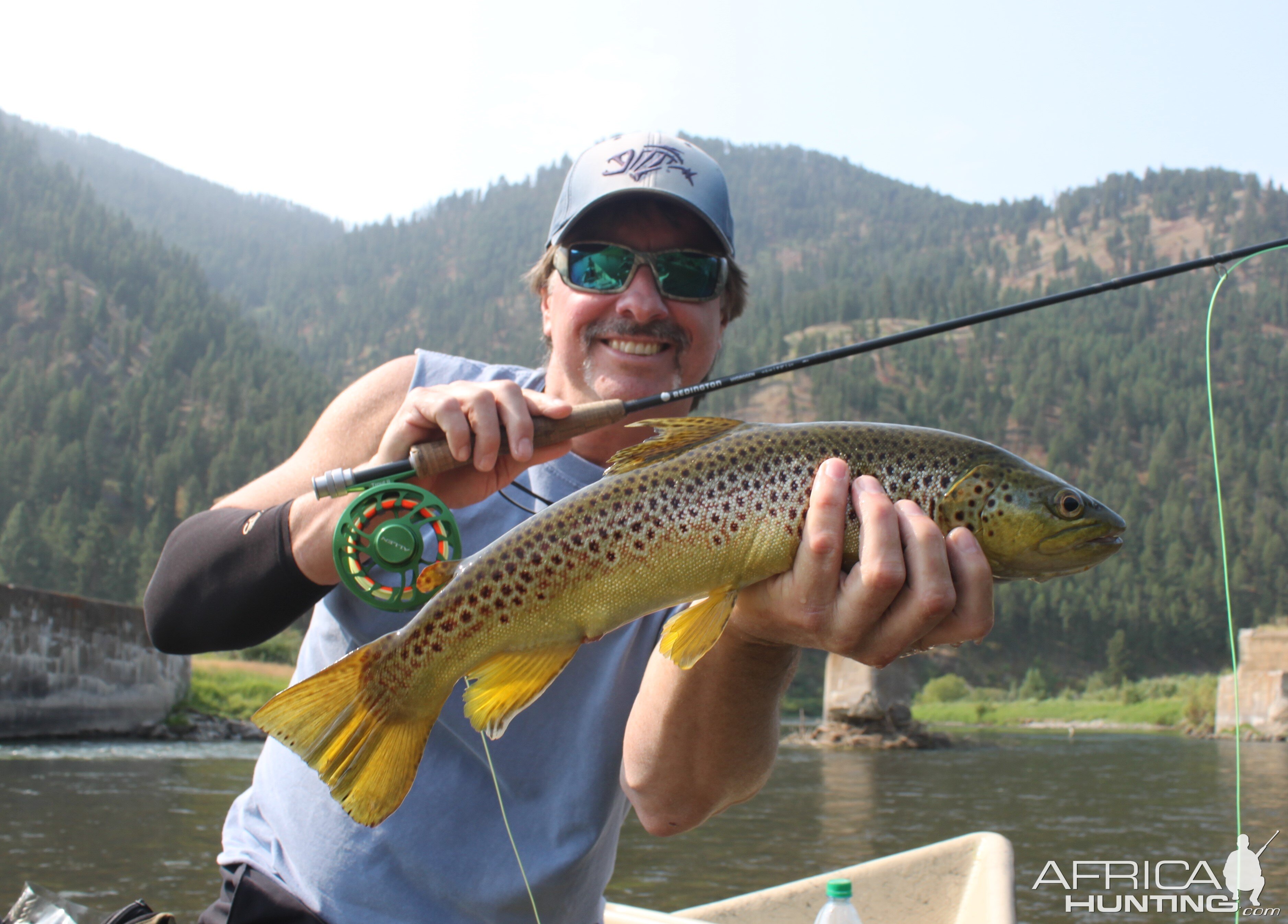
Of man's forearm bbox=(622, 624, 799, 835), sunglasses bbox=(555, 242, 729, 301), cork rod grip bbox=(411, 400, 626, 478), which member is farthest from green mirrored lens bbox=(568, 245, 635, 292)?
man's forearm bbox=(622, 624, 799, 835)

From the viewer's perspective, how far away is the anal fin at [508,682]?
249 cm

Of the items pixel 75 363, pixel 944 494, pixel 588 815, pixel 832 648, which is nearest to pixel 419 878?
pixel 588 815

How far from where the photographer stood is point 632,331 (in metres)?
3.67

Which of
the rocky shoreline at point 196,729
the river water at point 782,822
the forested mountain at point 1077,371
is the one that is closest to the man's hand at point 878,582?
the river water at point 782,822

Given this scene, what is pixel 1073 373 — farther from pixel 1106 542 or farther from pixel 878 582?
pixel 878 582

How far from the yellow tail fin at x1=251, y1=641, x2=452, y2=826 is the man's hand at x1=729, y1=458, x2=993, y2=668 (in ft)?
3.21

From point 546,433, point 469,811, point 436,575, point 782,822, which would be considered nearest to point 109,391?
point 782,822

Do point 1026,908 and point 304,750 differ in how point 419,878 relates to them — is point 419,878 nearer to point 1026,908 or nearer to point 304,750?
point 304,750

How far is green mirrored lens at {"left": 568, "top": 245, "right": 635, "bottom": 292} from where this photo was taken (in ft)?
12.2

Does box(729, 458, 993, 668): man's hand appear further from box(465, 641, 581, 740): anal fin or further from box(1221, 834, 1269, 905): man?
box(1221, 834, 1269, 905): man

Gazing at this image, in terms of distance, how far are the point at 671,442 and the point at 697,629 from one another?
1.63 ft

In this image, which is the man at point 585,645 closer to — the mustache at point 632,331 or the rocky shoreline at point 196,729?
the mustache at point 632,331

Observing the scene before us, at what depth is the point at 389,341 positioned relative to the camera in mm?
184125

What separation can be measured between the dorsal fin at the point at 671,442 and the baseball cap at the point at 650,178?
1.33 meters
